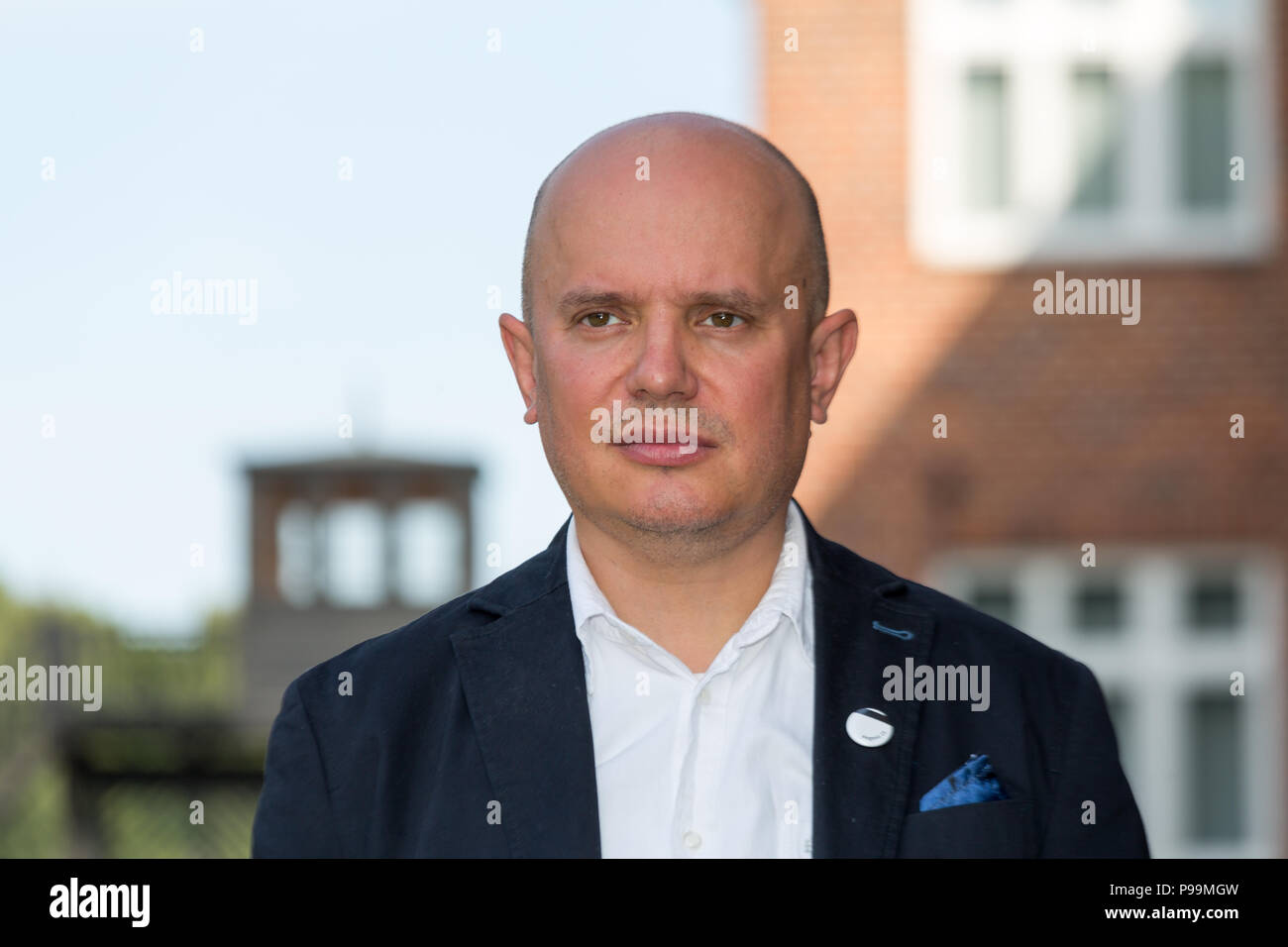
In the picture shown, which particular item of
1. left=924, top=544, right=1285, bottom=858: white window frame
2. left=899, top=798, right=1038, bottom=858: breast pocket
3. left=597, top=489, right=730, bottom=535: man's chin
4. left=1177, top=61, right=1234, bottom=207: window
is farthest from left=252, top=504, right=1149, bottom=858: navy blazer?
left=1177, top=61, right=1234, bottom=207: window

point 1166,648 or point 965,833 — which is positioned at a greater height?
point 965,833

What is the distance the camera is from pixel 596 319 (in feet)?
6.89

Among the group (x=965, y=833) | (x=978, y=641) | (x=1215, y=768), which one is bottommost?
(x=1215, y=768)

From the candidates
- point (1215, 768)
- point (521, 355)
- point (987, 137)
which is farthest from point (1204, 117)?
point (521, 355)

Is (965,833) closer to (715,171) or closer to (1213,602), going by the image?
(715,171)

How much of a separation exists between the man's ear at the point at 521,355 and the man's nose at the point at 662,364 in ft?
0.86

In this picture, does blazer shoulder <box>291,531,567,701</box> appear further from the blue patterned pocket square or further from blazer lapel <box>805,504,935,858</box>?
the blue patterned pocket square

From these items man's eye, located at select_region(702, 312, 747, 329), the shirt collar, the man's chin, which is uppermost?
man's eye, located at select_region(702, 312, 747, 329)

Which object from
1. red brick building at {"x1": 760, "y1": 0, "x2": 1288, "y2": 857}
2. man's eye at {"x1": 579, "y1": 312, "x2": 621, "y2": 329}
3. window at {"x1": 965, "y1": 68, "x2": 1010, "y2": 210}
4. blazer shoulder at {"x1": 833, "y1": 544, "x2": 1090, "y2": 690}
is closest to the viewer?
man's eye at {"x1": 579, "y1": 312, "x2": 621, "y2": 329}

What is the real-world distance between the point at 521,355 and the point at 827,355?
47 centimetres

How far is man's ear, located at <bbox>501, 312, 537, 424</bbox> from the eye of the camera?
7.47 feet

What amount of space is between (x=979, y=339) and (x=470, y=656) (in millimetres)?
6770
